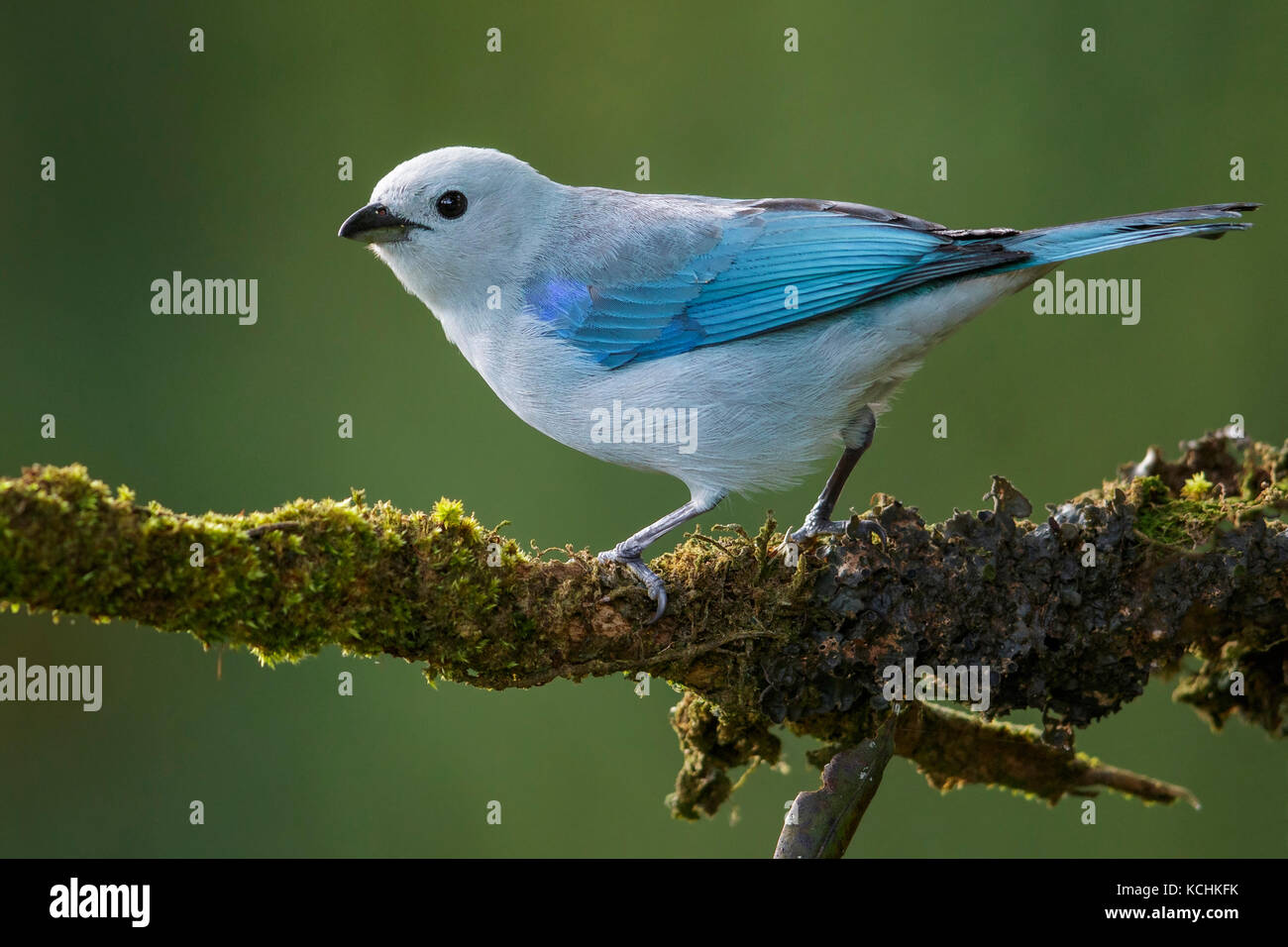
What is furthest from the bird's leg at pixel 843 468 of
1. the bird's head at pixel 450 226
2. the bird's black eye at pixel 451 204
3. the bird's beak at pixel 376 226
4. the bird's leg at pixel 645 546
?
the bird's beak at pixel 376 226

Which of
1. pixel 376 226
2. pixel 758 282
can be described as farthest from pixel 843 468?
pixel 376 226

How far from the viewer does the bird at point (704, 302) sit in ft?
12.7

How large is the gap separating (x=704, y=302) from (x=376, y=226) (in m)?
1.17

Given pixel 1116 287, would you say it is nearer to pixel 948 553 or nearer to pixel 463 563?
pixel 948 553

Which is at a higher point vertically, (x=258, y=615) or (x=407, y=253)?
(x=407, y=253)

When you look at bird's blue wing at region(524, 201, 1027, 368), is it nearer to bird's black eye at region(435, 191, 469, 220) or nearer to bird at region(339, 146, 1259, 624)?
bird at region(339, 146, 1259, 624)

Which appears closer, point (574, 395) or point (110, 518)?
point (110, 518)

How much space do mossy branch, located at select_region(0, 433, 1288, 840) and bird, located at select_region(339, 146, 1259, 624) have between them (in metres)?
0.35

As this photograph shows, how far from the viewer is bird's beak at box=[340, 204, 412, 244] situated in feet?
13.6

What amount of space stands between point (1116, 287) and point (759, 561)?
4.00 meters

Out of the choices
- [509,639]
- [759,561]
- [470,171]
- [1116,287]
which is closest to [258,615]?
[509,639]

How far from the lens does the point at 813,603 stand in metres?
3.31

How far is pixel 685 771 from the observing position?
3.90 meters

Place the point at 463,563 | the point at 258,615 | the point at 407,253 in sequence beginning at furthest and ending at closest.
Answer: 1. the point at 407,253
2. the point at 463,563
3. the point at 258,615
